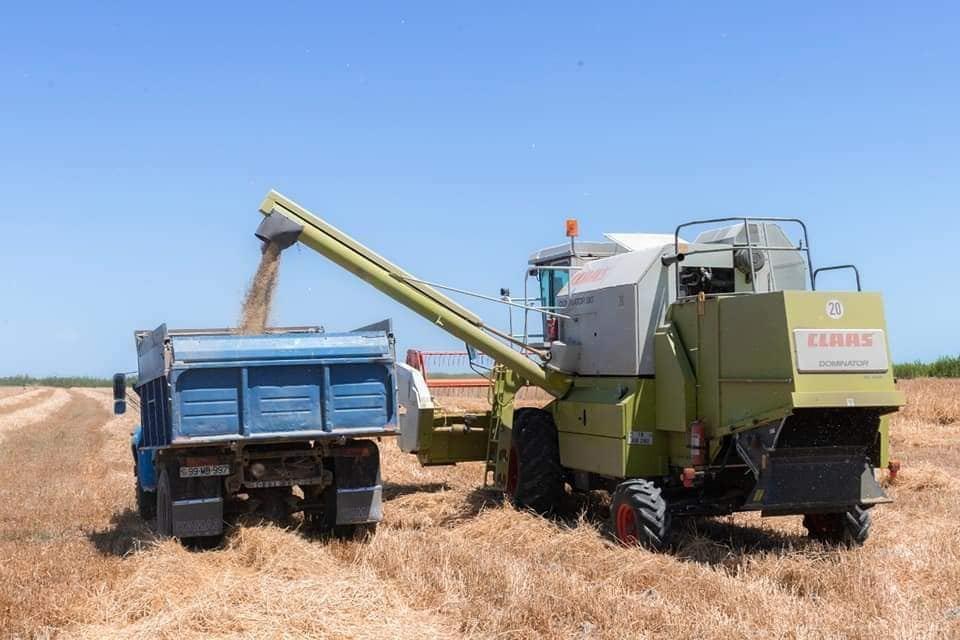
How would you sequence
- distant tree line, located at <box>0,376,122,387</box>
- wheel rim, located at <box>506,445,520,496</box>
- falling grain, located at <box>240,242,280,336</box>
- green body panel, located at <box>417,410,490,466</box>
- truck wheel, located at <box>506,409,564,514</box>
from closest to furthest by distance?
falling grain, located at <box>240,242,280,336</box>, truck wheel, located at <box>506,409,564,514</box>, wheel rim, located at <box>506,445,520,496</box>, green body panel, located at <box>417,410,490,466</box>, distant tree line, located at <box>0,376,122,387</box>

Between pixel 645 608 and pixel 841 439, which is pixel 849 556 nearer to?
pixel 841 439

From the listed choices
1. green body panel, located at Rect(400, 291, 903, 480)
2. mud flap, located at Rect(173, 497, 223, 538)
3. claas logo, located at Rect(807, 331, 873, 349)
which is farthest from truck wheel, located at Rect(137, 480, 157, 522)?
claas logo, located at Rect(807, 331, 873, 349)

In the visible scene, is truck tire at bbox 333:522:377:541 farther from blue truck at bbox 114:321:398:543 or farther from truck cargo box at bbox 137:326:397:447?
truck cargo box at bbox 137:326:397:447

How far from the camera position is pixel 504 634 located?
21.3 ft

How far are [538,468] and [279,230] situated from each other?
3777 millimetres

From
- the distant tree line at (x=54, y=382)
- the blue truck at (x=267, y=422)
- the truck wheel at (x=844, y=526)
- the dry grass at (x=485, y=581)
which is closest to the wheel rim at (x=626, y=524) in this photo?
the dry grass at (x=485, y=581)

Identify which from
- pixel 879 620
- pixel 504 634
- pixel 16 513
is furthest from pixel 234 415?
pixel 879 620

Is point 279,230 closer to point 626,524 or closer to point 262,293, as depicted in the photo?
point 262,293

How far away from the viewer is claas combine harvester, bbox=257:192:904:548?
880 cm

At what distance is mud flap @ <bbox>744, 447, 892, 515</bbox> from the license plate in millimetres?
4492

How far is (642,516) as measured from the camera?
9516mm

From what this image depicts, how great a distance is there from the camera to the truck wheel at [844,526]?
31.1 ft

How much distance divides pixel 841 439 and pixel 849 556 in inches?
40.7

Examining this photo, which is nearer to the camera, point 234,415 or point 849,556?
point 849,556
